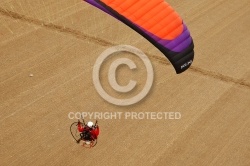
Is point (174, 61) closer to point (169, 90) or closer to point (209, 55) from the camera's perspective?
point (169, 90)

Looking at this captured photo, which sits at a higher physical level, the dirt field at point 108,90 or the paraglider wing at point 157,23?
the paraglider wing at point 157,23

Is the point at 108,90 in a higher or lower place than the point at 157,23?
lower

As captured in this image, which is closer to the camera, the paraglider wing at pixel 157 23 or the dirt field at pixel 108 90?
the paraglider wing at pixel 157 23

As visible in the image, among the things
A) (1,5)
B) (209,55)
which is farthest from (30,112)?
(209,55)

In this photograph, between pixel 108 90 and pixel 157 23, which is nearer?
pixel 157 23
